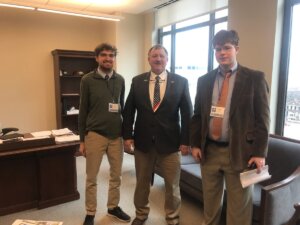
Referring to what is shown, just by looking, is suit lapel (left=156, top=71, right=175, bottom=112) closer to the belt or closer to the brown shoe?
the belt

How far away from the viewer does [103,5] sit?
4457 mm

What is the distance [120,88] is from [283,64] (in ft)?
6.07

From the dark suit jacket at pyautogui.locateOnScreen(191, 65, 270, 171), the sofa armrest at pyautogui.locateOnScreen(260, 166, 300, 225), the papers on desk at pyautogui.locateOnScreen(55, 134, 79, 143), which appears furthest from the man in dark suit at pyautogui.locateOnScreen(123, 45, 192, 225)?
the papers on desk at pyautogui.locateOnScreen(55, 134, 79, 143)

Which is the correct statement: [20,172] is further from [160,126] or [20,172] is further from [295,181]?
[295,181]

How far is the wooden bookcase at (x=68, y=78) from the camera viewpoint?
472cm

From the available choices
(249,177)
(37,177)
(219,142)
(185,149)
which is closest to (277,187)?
(249,177)

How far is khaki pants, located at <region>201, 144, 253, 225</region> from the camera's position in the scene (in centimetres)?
176

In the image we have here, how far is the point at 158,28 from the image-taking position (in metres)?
4.96

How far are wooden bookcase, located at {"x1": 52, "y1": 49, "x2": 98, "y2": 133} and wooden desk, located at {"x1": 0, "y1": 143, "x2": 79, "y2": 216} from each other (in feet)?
7.02

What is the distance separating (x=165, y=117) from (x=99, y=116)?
1.92 ft

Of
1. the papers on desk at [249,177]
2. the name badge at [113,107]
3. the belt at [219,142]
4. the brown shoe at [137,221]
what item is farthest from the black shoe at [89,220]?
the papers on desk at [249,177]

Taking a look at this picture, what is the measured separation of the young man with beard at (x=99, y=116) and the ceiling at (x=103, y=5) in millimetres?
2348

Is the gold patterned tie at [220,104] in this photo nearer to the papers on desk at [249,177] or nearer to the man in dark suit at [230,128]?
the man in dark suit at [230,128]

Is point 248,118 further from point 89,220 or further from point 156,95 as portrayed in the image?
point 89,220
